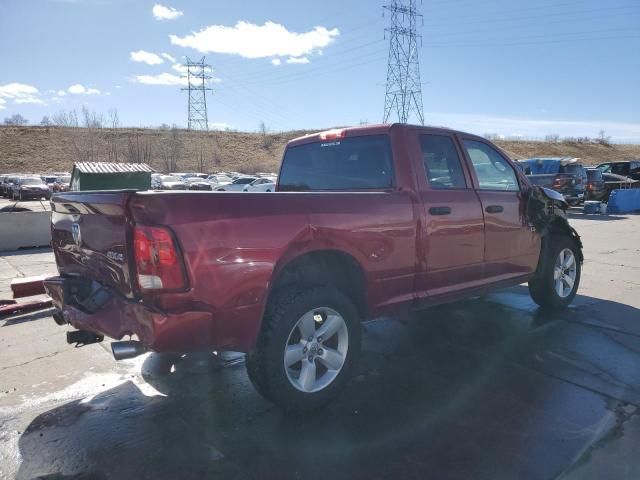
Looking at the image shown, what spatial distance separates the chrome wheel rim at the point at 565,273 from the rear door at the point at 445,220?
5.34 ft

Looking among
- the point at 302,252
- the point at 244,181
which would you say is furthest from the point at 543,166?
the point at 302,252

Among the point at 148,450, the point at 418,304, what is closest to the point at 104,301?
the point at 148,450

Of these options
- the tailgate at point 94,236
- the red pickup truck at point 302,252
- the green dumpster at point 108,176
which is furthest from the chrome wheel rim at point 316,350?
the green dumpster at point 108,176

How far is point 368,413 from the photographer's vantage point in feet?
10.9

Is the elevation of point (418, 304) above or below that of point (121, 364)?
above

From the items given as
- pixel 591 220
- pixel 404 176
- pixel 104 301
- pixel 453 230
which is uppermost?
pixel 404 176

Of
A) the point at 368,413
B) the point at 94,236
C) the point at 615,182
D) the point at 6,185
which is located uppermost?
the point at 94,236

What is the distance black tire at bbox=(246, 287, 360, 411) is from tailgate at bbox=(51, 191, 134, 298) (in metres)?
0.84

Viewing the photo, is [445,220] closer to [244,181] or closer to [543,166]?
[543,166]

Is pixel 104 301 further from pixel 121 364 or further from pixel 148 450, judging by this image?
pixel 121 364

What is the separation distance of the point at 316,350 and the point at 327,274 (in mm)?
554

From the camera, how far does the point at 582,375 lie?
13.0 ft

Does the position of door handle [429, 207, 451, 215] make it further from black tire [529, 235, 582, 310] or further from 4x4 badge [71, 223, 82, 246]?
4x4 badge [71, 223, 82, 246]

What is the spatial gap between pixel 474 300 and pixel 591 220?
13.6m
